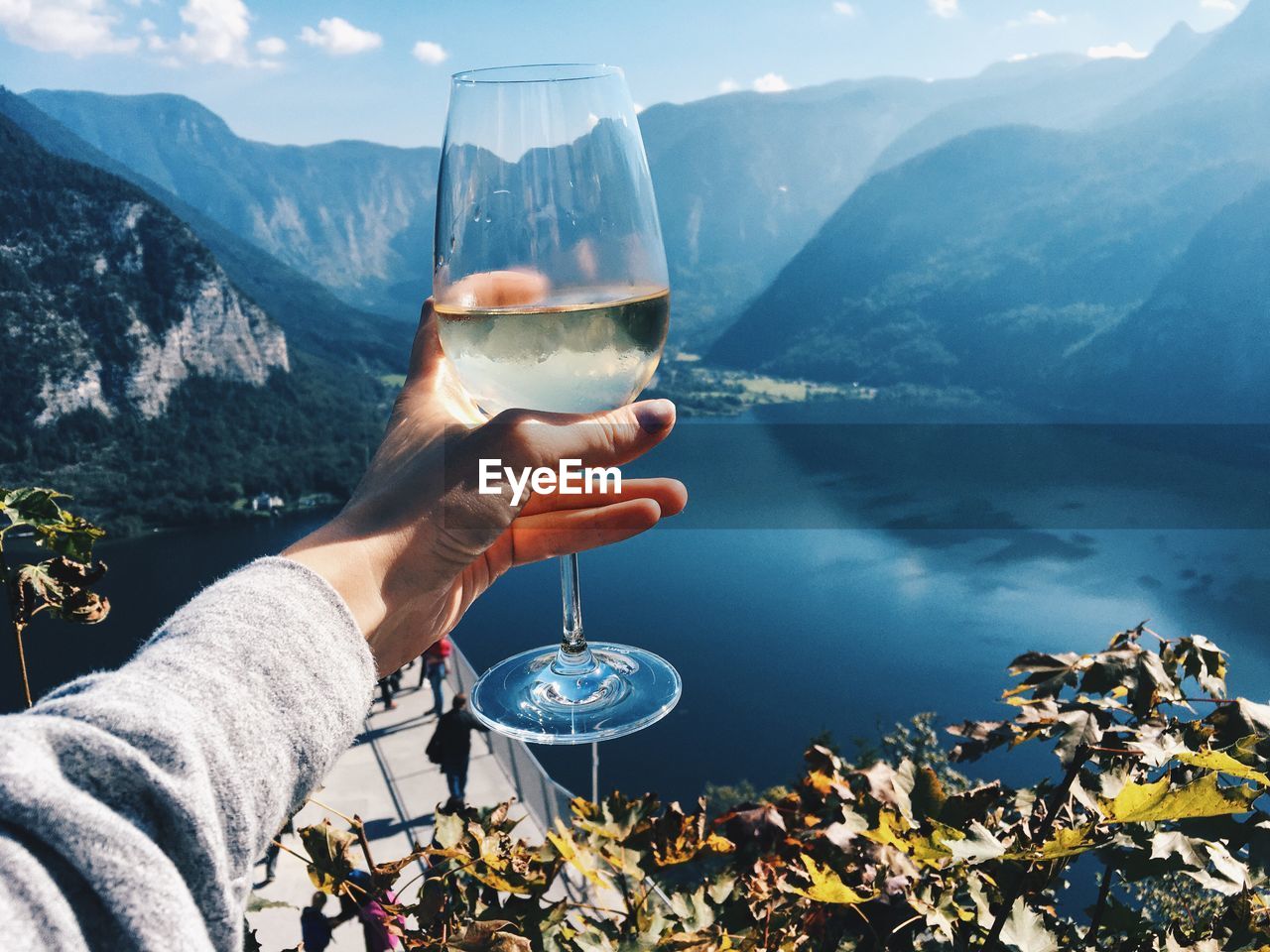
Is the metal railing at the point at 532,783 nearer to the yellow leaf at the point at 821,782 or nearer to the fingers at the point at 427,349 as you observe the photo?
the yellow leaf at the point at 821,782

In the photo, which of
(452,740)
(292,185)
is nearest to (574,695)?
(452,740)

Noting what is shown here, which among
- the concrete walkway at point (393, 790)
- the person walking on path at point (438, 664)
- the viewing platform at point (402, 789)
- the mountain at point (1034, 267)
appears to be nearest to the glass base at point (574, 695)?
the viewing platform at point (402, 789)

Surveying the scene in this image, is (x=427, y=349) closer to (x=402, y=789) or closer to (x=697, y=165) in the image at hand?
(x=402, y=789)

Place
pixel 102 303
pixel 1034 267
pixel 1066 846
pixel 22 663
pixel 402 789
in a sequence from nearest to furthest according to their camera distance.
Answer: pixel 1066 846, pixel 22 663, pixel 402 789, pixel 102 303, pixel 1034 267

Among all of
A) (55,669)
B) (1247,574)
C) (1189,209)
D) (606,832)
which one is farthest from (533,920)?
(1189,209)

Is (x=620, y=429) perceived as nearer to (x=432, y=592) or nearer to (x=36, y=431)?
(x=432, y=592)

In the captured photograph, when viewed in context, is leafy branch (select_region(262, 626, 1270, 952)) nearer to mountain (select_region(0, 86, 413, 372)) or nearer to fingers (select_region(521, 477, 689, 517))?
fingers (select_region(521, 477, 689, 517))
